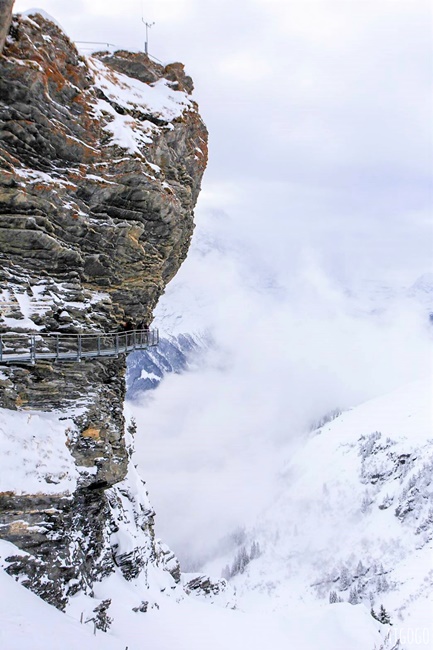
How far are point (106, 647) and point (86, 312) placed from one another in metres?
15.0

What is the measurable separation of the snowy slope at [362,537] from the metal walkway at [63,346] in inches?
2886

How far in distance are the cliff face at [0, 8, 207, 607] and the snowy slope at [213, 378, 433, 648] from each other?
7189 cm

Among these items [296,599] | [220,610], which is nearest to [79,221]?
[220,610]

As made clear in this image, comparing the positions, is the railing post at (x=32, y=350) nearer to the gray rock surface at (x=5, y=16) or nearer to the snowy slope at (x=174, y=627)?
the snowy slope at (x=174, y=627)

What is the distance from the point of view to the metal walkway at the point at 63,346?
22266mm

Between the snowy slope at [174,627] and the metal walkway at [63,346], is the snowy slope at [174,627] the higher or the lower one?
the lower one

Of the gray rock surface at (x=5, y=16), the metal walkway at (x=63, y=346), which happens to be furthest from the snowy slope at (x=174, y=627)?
the gray rock surface at (x=5, y=16)

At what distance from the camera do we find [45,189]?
23562mm

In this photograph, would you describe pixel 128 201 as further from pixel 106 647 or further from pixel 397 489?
pixel 397 489

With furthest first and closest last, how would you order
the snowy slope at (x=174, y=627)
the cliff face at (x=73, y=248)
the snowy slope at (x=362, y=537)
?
the snowy slope at (x=362, y=537), the cliff face at (x=73, y=248), the snowy slope at (x=174, y=627)

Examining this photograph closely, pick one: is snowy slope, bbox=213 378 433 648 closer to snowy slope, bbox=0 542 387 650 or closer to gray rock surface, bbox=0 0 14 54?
snowy slope, bbox=0 542 387 650

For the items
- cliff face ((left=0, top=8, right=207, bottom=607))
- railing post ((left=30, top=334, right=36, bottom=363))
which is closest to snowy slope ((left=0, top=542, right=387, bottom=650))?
cliff face ((left=0, top=8, right=207, bottom=607))

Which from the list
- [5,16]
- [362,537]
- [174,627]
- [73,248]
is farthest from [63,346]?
[362,537]

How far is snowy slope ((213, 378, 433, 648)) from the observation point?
349 feet
